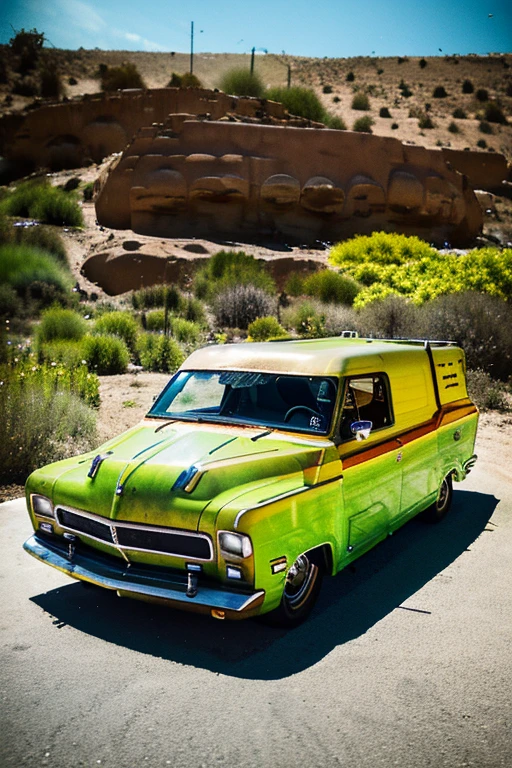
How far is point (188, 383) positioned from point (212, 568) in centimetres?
204

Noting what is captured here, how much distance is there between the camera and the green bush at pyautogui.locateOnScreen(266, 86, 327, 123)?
47594mm

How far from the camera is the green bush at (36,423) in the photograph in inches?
314

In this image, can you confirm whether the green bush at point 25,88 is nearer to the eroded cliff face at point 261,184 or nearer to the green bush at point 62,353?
the eroded cliff face at point 261,184

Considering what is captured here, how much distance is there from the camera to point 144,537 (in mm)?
4395

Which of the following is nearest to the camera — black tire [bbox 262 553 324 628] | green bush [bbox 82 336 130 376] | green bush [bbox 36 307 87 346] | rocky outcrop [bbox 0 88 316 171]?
black tire [bbox 262 553 324 628]

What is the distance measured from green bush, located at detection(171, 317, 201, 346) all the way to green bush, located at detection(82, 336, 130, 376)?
103 inches

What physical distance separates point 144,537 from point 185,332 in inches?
510

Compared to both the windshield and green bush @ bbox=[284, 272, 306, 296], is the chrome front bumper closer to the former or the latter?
the windshield

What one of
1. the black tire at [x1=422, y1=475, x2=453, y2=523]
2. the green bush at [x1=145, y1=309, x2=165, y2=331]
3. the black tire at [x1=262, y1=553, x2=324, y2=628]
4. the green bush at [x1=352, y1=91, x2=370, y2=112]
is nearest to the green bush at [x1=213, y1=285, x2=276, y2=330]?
the green bush at [x1=145, y1=309, x2=165, y2=331]

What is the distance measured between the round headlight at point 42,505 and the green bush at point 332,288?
16715 millimetres

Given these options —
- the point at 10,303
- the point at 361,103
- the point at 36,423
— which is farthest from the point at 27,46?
the point at 36,423

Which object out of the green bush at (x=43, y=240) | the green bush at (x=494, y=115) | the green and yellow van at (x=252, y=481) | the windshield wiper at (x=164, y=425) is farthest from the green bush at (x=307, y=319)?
the green bush at (x=494, y=115)

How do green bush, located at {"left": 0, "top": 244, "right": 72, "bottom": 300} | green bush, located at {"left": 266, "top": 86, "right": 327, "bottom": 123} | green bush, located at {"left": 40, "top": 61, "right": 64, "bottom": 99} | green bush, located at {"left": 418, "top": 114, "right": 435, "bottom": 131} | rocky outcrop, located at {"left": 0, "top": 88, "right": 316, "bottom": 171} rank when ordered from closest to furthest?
green bush, located at {"left": 0, "top": 244, "right": 72, "bottom": 300}
rocky outcrop, located at {"left": 0, "top": 88, "right": 316, "bottom": 171}
green bush, located at {"left": 266, "top": 86, "right": 327, "bottom": 123}
green bush, located at {"left": 40, "top": 61, "right": 64, "bottom": 99}
green bush, located at {"left": 418, "top": 114, "right": 435, "bottom": 131}

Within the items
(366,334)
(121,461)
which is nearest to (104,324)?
(366,334)
